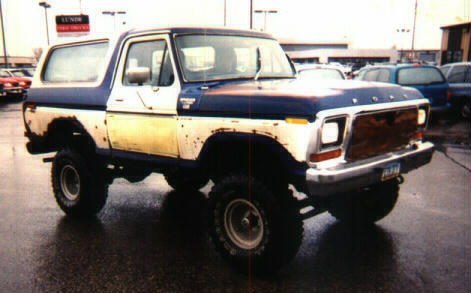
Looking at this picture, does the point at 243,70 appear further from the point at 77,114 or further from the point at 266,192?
the point at 77,114

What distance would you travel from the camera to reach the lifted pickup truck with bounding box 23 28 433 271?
366cm

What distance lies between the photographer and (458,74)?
14.6m

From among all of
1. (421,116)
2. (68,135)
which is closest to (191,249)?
(68,135)

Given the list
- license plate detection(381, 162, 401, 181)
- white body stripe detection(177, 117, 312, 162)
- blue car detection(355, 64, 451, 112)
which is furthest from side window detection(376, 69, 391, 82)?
white body stripe detection(177, 117, 312, 162)

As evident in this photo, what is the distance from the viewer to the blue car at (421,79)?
1231cm

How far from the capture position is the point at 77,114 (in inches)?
209

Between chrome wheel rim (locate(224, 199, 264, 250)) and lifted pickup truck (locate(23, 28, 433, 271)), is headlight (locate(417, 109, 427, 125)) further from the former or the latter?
chrome wheel rim (locate(224, 199, 264, 250))

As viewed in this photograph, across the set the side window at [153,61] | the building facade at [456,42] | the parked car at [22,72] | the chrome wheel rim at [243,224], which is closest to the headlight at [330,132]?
the chrome wheel rim at [243,224]

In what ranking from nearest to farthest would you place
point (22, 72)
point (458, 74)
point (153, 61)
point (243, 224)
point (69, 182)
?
point (243, 224) < point (153, 61) < point (69, 182) < point (458, 74) < point (22, 72)

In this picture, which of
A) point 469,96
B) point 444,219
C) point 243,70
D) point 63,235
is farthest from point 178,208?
point 469,96

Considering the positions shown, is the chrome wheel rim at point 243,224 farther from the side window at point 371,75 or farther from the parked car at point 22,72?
the parked car at point 22,72

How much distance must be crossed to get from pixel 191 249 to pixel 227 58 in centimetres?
201

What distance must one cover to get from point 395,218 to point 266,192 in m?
2.40

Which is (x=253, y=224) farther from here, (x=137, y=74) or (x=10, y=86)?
(x=10, y=86)
